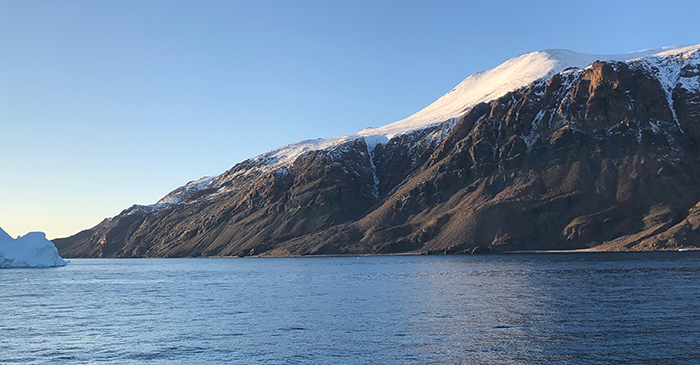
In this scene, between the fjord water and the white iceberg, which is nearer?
the fjord water

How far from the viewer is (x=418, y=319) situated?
59500 mm

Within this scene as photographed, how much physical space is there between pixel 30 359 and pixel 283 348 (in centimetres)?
1885

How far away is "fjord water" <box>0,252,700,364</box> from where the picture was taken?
4344 cm

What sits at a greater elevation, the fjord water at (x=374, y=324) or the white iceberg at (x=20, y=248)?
the white iceberg at (x=20, y=248)

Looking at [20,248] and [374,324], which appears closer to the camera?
[374,324]

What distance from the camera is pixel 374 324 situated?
5712cm

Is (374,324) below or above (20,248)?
below

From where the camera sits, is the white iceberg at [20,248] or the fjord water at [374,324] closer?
the fjord water at [374,324]

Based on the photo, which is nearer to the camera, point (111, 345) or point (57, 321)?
point (111, 345)

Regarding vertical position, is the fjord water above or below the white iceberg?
below

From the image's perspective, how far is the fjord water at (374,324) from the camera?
143ft

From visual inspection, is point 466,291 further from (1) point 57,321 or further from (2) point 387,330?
(1) point 57,321

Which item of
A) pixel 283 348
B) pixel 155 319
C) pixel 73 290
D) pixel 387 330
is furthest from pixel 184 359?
pixel 73 290

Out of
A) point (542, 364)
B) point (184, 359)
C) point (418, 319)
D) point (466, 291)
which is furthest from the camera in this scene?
point (466, 291)
